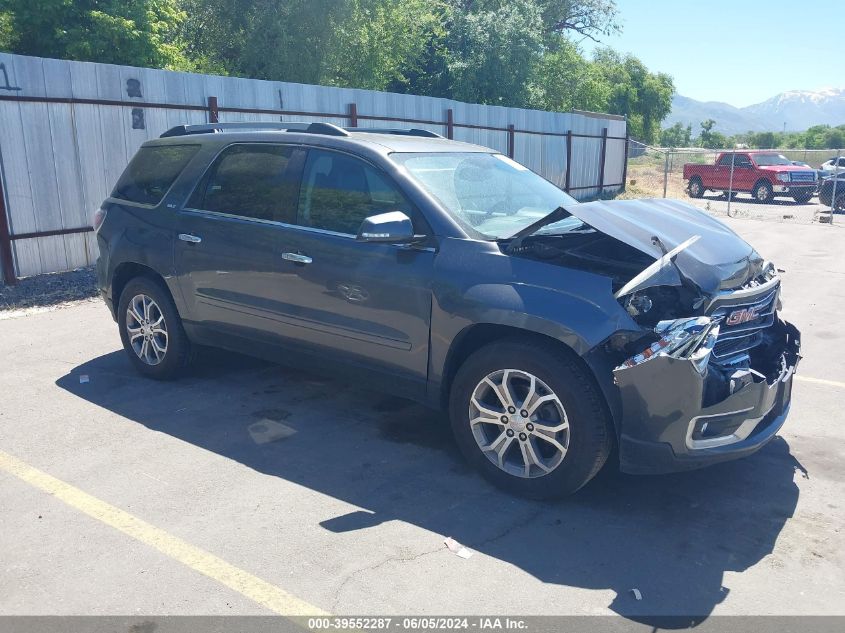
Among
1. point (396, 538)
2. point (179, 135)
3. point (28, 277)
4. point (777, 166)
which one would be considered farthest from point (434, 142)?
point (777, 166)

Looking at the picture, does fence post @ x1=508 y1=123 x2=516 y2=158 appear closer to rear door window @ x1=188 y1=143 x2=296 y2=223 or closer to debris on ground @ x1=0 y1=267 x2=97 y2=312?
debris on ground @ x1=0 y1=267 x2=97 y2=312

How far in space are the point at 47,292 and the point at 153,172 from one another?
3.83m

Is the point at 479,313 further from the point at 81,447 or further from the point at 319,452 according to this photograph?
the point at 81,447

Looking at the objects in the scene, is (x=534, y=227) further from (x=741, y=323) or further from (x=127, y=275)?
(x=127, y=275)

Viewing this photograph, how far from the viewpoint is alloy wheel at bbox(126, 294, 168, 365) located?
579cm

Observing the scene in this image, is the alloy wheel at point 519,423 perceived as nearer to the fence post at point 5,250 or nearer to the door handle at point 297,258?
the door handle at point 297,258

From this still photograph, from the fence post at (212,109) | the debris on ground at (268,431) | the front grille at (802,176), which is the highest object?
the fence post at (212,109)

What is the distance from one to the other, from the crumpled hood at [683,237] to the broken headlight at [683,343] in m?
0.26

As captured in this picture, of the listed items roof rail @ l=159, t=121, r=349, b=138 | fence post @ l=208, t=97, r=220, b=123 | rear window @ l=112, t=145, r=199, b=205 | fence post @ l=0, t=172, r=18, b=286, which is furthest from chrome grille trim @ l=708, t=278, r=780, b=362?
fence post @ l=208, t=97, r=220, b=123

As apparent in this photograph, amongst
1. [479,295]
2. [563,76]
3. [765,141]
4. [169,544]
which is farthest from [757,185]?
[765,141]

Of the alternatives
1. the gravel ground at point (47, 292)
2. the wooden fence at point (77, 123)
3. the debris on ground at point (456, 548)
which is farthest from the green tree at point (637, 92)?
the debris on ground at point (456, 548)

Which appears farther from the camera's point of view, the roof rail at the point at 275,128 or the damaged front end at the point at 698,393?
the roof rail at the point at 275,128

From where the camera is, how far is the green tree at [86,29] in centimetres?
1546

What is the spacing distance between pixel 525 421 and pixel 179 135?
3840 millimetres
